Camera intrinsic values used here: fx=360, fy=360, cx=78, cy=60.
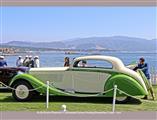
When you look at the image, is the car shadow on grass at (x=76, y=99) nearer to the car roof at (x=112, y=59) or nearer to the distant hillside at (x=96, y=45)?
the car roof at (x=112, y=59)

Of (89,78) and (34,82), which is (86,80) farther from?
(34,82)

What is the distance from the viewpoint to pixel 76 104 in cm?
955

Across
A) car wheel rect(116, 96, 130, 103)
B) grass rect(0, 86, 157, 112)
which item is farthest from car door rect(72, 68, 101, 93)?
car wheel rect(116, 96, 130, 103)

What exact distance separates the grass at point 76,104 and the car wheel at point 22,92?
0.55 feet

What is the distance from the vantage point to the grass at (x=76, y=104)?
8758 millimetres

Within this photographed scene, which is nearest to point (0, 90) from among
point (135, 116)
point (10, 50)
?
point (135, 116)

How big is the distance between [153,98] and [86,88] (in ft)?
6.71

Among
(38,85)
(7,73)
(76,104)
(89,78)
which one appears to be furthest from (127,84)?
(7,73)

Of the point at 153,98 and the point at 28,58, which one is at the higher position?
the point at 28,58

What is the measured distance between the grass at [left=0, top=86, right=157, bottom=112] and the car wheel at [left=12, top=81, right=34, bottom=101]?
0.55 feet

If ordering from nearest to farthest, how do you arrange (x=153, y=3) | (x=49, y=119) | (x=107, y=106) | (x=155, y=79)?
(x=49, y=119) → (x=153, y=3) → (x=107, y=106) → (x=155, y=79)

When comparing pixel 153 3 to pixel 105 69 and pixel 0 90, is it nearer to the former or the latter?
pixel 105 69

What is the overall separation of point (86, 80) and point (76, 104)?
30.5 inches

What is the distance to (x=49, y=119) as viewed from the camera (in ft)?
24.0
